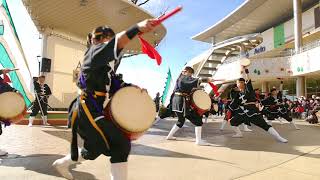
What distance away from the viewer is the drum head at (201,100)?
6.68m

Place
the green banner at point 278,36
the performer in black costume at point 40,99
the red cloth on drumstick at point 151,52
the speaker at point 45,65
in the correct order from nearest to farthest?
the red cloth on drumstick at point 151,52
the performer in black costume at point 40,99
the speaker at point 45,65
the green banner at point 278,36

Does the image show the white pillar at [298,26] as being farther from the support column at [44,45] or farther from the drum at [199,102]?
the drum at [199,102]

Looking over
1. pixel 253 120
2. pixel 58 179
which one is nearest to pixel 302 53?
pixel 253 120

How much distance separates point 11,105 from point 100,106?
2692mm

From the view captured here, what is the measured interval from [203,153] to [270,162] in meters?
1.14

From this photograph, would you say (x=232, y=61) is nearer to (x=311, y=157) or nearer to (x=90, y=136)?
(x=311, y=157)

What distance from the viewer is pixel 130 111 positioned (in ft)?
9.62

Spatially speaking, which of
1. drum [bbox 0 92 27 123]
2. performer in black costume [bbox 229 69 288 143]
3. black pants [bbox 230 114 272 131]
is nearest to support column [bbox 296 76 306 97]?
performer in black costume [bbox 229 69 288 143]

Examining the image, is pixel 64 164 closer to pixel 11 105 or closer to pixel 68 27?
pixel 11 105

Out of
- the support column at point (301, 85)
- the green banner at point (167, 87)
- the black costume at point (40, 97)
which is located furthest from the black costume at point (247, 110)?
the support column at point (301, 85)

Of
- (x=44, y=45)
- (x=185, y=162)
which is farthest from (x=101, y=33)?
(x=44, y=45)

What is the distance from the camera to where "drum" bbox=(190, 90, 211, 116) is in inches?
262

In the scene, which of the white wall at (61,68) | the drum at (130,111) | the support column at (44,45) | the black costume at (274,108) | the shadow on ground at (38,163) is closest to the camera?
the drum at (130,111)

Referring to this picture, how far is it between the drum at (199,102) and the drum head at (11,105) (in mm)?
3298
